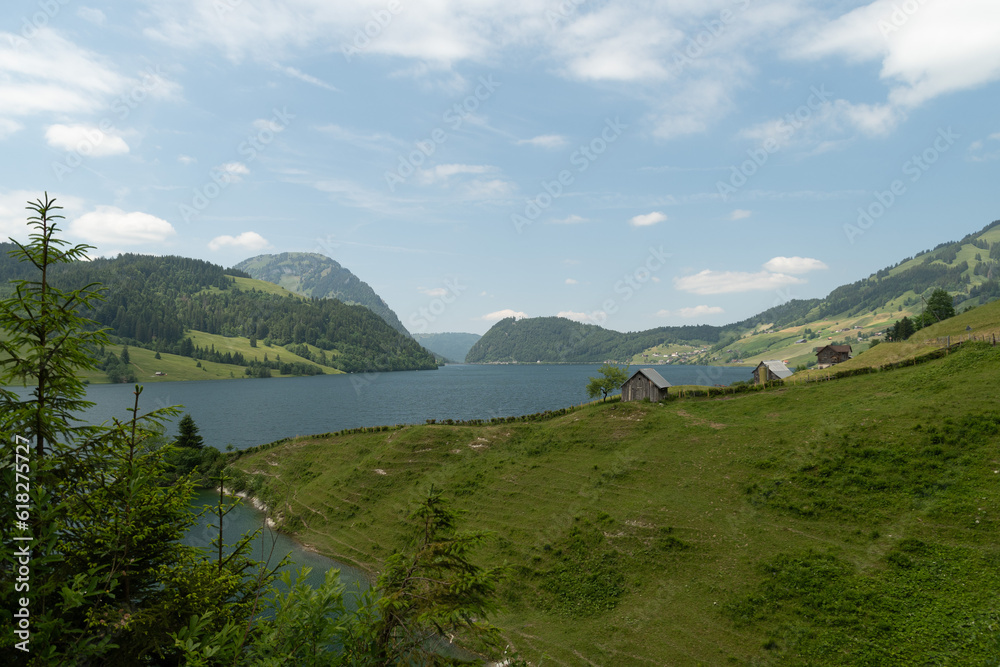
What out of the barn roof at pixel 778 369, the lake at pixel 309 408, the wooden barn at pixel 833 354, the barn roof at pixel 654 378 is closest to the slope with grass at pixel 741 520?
the barn roof at pixel 654 378

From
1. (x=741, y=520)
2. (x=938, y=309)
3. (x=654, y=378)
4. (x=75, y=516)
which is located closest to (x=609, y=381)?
(x=654, y=378)

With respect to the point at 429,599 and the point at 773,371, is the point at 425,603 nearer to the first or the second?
the point at 429,599

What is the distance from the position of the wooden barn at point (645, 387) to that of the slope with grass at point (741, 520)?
285 cm

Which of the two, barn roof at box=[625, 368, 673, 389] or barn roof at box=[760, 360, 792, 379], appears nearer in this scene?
barn roof at box=[625, 368, 673, 389]

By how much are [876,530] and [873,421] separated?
13921 mm

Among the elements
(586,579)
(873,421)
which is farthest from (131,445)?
(873,421)

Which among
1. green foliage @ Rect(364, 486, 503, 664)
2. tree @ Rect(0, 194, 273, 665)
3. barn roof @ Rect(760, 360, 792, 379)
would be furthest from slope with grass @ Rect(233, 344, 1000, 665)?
barn roof @ Rect(760, 360, 792, 379)

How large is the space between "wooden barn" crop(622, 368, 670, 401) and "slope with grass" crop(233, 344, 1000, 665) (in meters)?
2.85

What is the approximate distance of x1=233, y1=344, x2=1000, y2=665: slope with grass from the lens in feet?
85.5

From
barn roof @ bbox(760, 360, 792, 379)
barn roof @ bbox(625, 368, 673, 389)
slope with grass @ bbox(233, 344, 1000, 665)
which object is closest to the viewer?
slope with grass @ bbox(233, 344, 1000, 665)

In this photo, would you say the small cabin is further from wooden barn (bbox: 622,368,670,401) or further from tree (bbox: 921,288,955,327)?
tree (bbox: 921,288,955,327)

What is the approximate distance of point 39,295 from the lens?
1031 cm

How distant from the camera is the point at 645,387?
63188mm

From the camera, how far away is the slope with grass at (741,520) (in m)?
26.0
